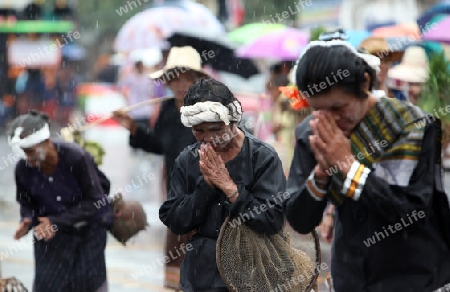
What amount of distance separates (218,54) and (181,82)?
4.11 metres

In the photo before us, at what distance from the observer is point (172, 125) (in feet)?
25.2

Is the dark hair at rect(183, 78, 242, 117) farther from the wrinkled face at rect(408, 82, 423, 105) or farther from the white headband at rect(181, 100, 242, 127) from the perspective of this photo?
the wrinkled face at rect(408, 82, 423, 105)

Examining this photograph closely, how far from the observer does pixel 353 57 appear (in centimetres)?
368

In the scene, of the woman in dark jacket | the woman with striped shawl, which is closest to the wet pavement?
the woman in dark jacket

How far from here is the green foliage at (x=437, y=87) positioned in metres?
Result: 8.53

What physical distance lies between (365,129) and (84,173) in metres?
3.12

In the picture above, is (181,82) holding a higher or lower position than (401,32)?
higher

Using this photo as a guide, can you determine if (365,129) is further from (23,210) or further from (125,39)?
(125,39)

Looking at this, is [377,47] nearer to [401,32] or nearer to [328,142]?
[328,142]

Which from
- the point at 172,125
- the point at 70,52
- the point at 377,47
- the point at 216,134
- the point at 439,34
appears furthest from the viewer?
the point at 70,52

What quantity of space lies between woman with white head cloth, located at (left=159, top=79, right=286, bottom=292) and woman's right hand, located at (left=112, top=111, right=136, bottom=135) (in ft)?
8.88

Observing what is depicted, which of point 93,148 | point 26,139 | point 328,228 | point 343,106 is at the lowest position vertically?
point 328,228

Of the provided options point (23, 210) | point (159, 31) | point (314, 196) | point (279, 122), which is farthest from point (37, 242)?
point (159, 31)

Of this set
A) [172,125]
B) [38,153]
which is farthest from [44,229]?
[172,125]
